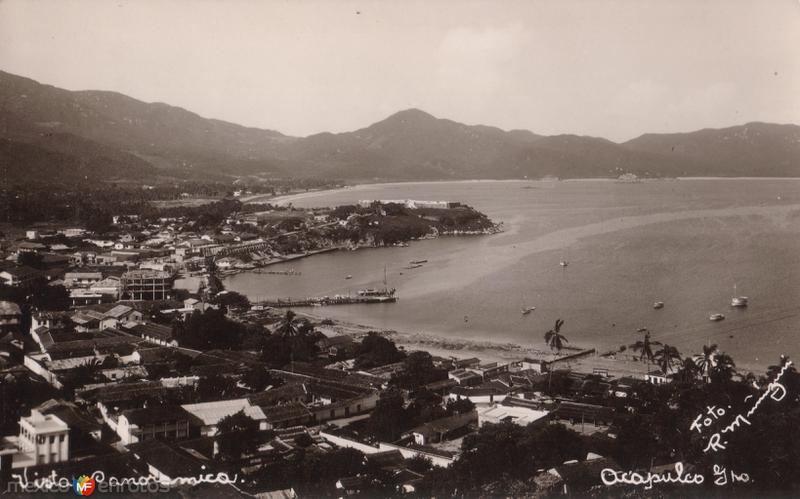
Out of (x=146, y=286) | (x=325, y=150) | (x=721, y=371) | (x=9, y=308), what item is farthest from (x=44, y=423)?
(x=325, y=150)

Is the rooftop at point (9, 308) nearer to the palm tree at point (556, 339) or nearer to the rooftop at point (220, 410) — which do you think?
the rooftop at point (220, 410)

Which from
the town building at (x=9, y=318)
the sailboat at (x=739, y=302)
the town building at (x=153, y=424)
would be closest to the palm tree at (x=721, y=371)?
the town building at (x=153, y=424)

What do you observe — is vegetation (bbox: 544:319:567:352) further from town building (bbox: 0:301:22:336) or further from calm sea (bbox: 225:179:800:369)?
town building (bbox: 0:301:22:336)

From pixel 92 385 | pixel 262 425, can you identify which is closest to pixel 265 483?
pixel 262 425

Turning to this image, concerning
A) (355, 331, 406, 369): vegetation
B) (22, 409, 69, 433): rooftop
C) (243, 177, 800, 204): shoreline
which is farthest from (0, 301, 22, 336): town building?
(243, 177, 800, 204): shoreline

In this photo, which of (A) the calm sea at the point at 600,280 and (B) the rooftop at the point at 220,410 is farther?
(A) the calm sea at the point at 600,280
